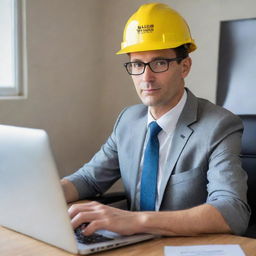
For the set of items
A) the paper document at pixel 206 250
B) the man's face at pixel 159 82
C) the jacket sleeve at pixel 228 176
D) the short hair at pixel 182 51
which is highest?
the short hair at pixel 182 51

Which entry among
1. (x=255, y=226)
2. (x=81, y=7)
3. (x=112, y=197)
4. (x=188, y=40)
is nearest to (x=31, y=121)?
(x=81, y=7)

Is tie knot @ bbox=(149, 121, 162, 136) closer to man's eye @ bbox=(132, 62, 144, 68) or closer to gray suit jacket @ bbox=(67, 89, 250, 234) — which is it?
gray suit jacket @ bbox=(67, 89, 250, 234)

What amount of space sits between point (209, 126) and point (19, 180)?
76 centimetres

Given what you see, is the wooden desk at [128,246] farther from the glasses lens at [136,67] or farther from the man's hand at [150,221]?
the glasses lens at [136,67]

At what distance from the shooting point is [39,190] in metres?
1.10

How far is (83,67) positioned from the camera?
307 cm

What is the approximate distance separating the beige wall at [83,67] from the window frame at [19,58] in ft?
0.12

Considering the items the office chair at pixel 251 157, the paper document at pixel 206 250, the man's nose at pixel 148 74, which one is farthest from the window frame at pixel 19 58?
the paper document at pixel 206 250

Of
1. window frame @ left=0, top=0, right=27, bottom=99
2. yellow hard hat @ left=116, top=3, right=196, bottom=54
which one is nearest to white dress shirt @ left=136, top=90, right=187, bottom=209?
yellow hard hat @ left=116, top=3, right=196, bottom=54

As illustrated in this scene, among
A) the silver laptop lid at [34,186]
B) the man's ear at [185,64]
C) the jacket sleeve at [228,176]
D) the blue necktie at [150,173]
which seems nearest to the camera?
the silver laptop lid at [34,186]

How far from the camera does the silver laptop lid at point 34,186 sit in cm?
105

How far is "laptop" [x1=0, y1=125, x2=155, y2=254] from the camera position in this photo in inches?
41.5

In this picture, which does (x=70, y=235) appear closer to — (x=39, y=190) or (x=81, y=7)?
(x=39, y=190)

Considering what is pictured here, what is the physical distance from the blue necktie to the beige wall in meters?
1.13
